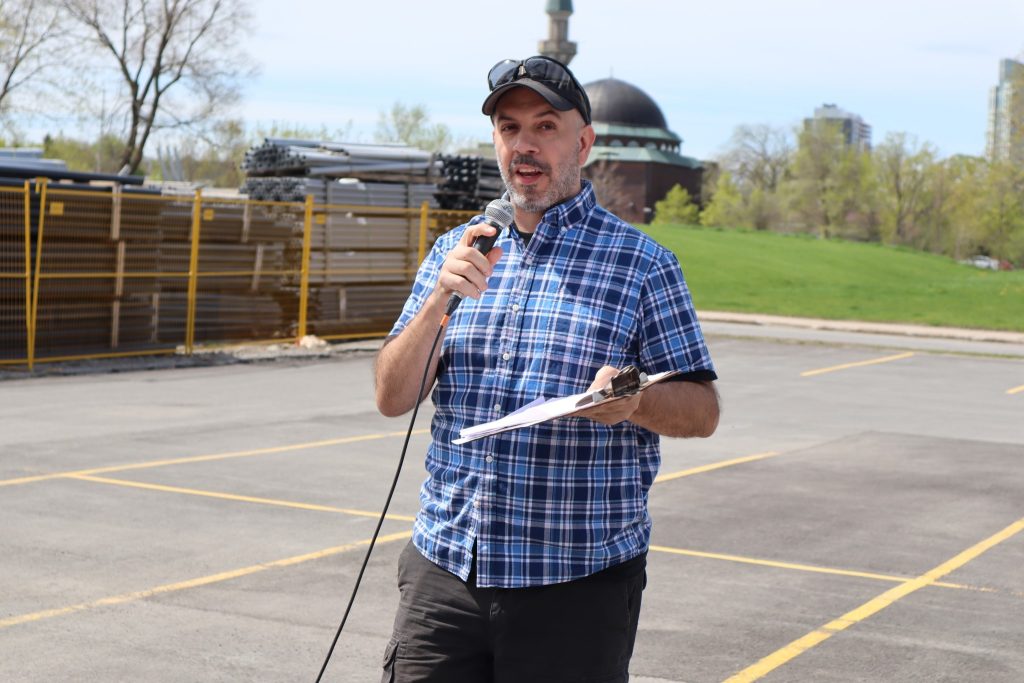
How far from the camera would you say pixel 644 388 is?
2.97 metres

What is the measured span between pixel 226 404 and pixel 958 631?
1025 cm

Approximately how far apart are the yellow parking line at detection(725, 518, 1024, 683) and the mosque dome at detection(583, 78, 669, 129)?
5370 inches

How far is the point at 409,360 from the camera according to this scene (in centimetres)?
333

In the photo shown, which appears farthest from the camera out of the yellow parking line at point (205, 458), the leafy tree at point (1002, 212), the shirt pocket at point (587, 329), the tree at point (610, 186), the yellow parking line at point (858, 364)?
the tree at point (610, 186)

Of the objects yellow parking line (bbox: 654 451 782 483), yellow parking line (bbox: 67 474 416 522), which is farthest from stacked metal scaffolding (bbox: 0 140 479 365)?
yellow parking line (bbox: 654 451 782 483)

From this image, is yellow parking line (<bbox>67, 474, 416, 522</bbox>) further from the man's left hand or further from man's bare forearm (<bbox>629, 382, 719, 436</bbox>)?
the man's left hand

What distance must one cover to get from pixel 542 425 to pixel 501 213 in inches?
19.6

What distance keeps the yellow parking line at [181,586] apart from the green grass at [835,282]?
95.1ft

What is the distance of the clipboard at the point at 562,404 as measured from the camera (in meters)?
2.89

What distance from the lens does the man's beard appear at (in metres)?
3.36

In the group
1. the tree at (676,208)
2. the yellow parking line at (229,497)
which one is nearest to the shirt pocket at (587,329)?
the yellow parking line at (229,497)

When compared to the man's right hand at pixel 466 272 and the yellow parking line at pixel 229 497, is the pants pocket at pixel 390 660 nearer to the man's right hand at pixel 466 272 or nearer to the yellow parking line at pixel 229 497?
the man's right hand at pixel 466 272

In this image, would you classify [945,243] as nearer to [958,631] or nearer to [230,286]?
[230,286]

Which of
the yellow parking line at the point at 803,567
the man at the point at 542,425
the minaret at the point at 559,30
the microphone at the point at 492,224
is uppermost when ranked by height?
the minaret at the point at 559,30
